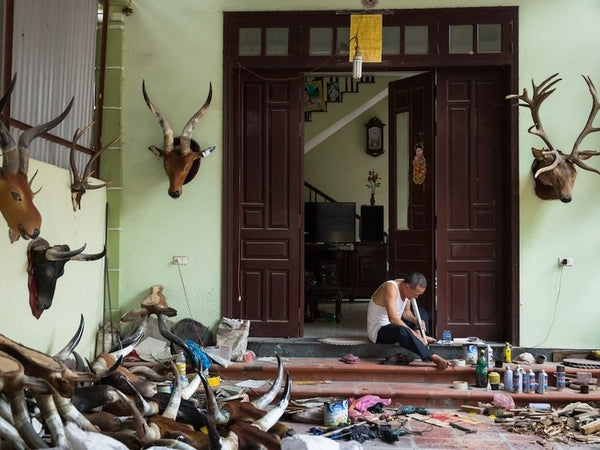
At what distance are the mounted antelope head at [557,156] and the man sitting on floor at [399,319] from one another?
1727mm

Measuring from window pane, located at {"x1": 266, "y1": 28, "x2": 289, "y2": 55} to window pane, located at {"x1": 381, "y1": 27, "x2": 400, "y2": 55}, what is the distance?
44.4 inches

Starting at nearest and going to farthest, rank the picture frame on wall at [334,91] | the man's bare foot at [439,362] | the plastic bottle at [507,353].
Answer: the man's bare foot at [439,362], the plastic bottle at [507,353], the picture frame on wall at [334,91]

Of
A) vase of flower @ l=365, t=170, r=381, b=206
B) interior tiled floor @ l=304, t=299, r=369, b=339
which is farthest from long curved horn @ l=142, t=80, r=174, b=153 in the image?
vase of flower @ l=365, t=170, r=381, b=206

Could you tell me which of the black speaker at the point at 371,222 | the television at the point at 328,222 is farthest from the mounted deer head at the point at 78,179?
the black speaker at the point at 371,222

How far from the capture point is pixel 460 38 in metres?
7.89

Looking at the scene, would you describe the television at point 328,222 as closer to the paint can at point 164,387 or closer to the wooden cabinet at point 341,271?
the wooden cabinet at point 341,271

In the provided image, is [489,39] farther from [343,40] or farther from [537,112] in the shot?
[343,40]

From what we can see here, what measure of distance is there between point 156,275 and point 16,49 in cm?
334

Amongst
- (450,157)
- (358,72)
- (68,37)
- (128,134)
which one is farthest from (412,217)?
(68,37)

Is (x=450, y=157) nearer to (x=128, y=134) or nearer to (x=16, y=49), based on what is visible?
(x=128, y=134)

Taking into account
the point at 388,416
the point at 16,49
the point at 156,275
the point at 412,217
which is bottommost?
the point at 388,416

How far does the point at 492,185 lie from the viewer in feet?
26.3

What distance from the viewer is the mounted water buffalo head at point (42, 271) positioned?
5.63 metres

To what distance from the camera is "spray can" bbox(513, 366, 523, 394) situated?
6.64m
